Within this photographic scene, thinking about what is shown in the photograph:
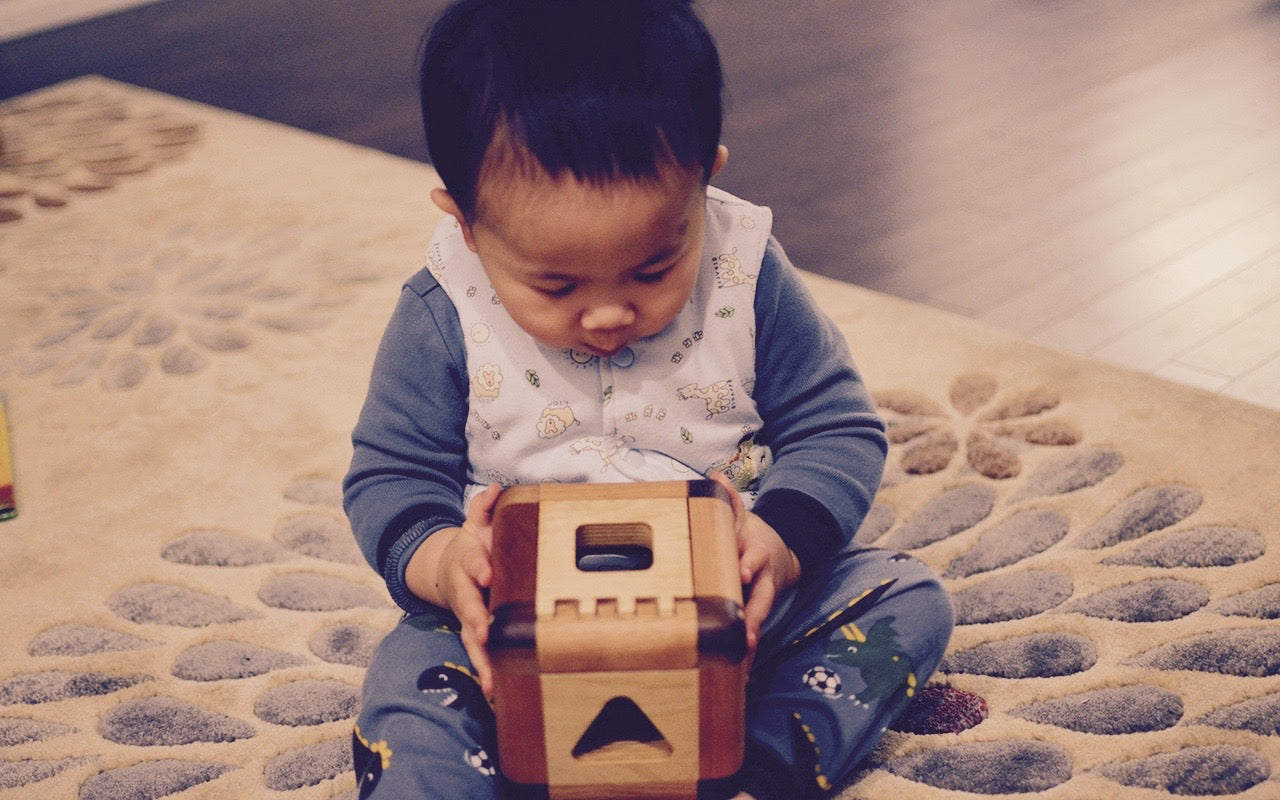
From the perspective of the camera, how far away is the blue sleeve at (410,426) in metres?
0.81

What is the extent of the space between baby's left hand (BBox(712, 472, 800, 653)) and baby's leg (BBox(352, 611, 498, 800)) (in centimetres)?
18

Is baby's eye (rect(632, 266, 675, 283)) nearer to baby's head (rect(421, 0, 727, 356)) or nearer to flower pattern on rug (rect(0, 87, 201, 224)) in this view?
baby's head (rect(421, 0, 727, 356))

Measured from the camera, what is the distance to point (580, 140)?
0.64 meters

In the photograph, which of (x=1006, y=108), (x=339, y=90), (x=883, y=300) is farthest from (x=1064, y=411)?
(x=339, y=90)

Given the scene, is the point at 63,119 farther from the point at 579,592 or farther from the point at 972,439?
the point at 579,592

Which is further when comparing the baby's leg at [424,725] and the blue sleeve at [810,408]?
the blue sleeve at [810,408]

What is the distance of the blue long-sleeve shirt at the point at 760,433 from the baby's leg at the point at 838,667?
37mm

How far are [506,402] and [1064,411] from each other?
65cm

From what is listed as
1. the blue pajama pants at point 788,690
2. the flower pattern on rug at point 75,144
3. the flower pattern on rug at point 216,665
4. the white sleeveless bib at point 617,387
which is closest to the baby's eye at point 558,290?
the white sleeveless bib at point 617,387

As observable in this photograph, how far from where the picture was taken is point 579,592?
0.64 meters

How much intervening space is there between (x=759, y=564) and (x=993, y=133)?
5.00ft

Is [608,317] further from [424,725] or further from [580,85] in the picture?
[424,725]

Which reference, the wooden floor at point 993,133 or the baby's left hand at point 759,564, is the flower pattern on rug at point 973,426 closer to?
the wooden floor at point 993,133

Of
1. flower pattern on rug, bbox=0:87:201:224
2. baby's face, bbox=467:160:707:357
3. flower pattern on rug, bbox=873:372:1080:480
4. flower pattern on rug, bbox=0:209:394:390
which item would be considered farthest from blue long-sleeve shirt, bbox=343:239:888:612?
flower pattern on rug, bbox=0:87:201:224
